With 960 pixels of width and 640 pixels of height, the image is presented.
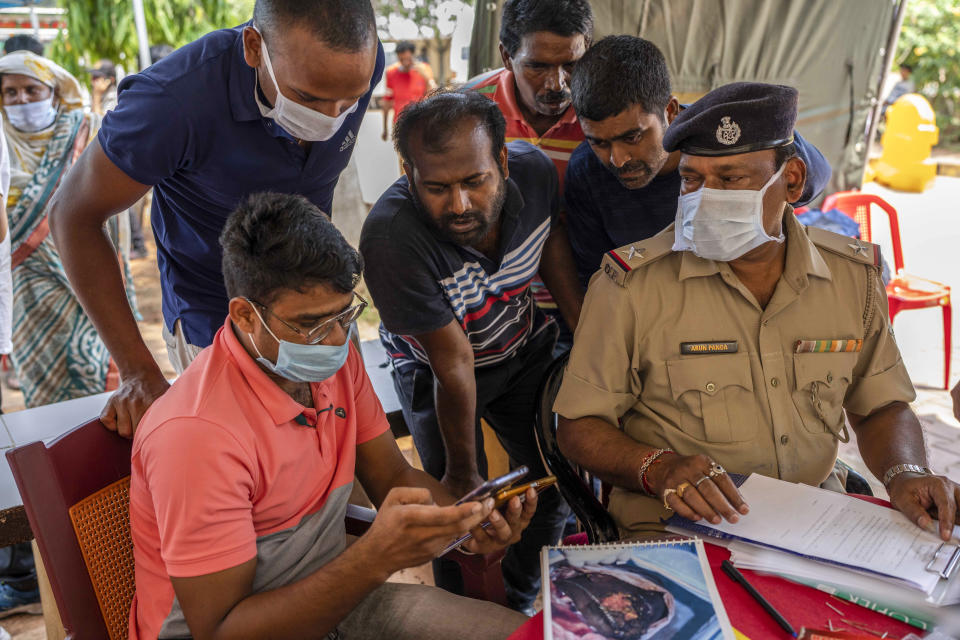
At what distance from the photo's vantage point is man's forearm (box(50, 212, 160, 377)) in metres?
1.98

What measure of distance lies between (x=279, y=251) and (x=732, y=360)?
1.16 m

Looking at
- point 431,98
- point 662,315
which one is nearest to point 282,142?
point 431,98

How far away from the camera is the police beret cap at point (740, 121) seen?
1.88 metres

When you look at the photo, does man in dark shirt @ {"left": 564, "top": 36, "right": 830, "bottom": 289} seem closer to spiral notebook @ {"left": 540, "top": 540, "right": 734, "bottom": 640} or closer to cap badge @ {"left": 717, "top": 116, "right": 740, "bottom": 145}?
cap badge @ {"left": 717, "top": 116, "right": 740, "bottom": 145}

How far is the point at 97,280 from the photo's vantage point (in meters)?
1.99

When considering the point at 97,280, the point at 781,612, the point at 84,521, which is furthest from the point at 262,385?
the point at 781,612

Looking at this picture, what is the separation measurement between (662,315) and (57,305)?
3.46 m

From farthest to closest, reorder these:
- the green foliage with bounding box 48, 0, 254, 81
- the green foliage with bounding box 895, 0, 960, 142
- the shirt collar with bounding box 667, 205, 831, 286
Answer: the green foliage with bounding box 895, 0, 960, 142
the green foliage with bounding box 48, 0, 254, 81
the shirt collar with bounding box 667, 205, 831, 286

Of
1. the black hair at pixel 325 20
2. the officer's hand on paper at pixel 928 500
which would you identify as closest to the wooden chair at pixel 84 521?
the black hair at pixel 325 20

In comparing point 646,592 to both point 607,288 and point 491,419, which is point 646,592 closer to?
point 607,288

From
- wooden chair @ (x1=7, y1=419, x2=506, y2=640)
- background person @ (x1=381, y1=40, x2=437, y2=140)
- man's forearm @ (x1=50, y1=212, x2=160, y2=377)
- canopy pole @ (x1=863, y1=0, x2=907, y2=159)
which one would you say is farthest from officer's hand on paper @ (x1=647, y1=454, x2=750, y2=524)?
background person @ (x1=381, y1=40, x2=437, y2=140)

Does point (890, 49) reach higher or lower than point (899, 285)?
higher

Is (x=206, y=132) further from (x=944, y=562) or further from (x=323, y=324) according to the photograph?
(x=944, y=562)

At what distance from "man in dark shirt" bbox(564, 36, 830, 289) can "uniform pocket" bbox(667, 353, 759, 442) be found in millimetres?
659
